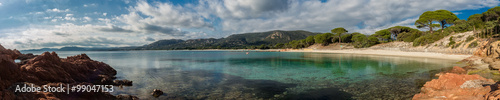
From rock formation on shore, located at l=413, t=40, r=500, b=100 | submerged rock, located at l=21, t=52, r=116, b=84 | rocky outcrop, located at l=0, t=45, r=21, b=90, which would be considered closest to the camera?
rocky outcrop, located at l=0, t=45, r=21, b=90

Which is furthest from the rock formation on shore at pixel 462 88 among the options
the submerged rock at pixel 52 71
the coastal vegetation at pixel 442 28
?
the coastal vegetation at pixel 442 28

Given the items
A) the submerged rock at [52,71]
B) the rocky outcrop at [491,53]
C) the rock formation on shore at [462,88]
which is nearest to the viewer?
the rock formation on shore at [462,88]

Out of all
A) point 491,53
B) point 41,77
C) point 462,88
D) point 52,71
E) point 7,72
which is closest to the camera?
point 7,72

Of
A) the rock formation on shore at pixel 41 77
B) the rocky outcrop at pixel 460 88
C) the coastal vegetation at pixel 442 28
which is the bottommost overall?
the rocky outcrop at pixel 460 88

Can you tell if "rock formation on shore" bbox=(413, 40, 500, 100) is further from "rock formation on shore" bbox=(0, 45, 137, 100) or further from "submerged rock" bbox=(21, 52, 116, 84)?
→ "submerged rock" bbox=(21, 52, 116, 84)

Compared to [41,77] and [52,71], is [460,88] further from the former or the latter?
[52,71]

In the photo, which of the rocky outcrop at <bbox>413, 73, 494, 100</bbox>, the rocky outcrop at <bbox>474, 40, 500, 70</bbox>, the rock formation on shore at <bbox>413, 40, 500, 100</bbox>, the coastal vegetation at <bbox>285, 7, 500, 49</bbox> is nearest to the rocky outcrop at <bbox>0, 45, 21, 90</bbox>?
the rock formation on shore at <bbox>413, 40, 500, 100</bbox>

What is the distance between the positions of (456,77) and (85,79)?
70.7 ft

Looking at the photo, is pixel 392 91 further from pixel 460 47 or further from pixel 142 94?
pixel 460 47

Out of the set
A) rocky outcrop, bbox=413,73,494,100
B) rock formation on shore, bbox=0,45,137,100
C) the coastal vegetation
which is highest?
the coastal vegetation

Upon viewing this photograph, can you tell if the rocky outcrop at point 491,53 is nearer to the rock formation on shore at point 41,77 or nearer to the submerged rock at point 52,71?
the rock formation on shore at point 41,77

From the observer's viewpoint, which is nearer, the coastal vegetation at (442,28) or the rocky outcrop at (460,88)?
the rocky outcrop at (460,88)

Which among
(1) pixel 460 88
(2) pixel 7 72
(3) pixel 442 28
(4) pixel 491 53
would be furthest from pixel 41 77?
(3) pixel 442 28

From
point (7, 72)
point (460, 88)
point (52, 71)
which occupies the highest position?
point (7, 72)
